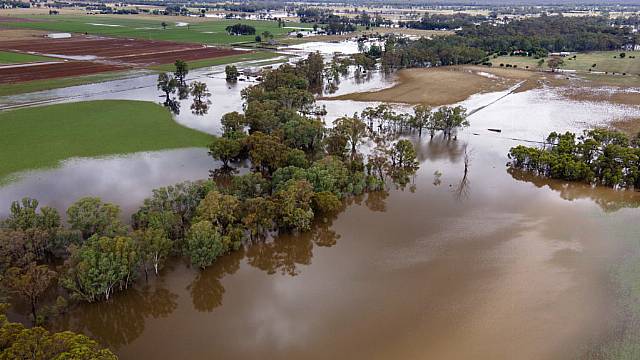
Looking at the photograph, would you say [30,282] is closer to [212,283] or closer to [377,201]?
[212,283]

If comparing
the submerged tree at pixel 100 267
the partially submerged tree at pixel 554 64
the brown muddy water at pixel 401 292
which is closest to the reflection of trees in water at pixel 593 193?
the brown muddy water at pixel 401 292

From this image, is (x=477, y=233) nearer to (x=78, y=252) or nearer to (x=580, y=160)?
(x=580, y=160)

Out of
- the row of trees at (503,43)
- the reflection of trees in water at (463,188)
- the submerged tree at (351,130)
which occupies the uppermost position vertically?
the row of trees at (503,43)

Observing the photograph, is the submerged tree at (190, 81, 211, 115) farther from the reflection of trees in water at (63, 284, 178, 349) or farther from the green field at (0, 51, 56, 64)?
the green field at (0, 51, 56, 64)

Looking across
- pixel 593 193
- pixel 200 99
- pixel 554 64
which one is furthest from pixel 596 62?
pixel 200 99

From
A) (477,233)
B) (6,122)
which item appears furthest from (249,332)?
(6,122)

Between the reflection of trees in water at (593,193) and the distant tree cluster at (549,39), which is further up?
the distant tree cluster at (549,39)

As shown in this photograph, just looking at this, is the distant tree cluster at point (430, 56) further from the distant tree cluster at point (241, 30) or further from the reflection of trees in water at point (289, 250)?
the reflection of trees in water at point (289, 250)
